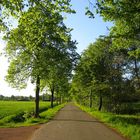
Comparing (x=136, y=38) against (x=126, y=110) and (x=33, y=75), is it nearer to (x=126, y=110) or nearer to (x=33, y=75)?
(x=33, y=75)

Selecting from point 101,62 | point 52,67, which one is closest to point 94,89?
point 101,62

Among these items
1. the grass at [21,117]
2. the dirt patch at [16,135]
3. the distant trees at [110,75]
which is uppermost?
the distant trees at [110,75]

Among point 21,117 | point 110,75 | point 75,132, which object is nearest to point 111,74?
point 110,75

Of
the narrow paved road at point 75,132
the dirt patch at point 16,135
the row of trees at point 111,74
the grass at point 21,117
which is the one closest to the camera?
the narrow paved road at point 75,132

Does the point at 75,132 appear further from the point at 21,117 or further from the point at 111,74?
the point at 111,74

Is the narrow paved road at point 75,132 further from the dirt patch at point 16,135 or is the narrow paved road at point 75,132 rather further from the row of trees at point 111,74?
the row of trees at point 111,74

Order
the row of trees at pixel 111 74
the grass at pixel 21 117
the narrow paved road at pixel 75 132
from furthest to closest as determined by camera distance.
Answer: the row of trees at pixel 111 74 < the grass at pixel 21 117 < the narrow paved road at pixel 75 132

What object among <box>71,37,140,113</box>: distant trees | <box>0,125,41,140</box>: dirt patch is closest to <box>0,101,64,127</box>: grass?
<box>0,125,41,140</box>: dirt patch

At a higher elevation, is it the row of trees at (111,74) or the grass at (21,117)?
the row of trees at (111,74)

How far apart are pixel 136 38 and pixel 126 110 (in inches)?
1495

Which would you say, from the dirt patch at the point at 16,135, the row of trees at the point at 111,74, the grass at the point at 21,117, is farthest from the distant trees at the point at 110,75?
the dirt patch at the point at 16,135

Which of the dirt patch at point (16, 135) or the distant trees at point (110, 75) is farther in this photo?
the distant trees at point (110, 75)

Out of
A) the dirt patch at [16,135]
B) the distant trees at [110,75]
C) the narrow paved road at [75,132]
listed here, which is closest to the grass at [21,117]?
the narrow paved road at [75,132]

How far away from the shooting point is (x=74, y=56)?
45.3 metres
